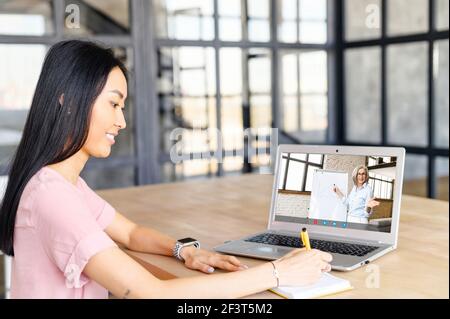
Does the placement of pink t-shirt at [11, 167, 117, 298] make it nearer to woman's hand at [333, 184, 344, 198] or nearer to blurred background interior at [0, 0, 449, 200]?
woman's hand at [333, 184, 344, 198]

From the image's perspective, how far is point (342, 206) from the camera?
1605 mm

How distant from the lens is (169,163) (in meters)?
3.58

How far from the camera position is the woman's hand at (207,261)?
1396 millimetres

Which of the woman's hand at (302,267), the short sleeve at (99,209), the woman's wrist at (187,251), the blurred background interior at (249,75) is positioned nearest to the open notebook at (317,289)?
the woman's hand at (302,267)

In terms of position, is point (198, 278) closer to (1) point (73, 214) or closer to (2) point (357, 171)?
(1) point (73, 214)

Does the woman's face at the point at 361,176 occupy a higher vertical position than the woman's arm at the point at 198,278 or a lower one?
higher

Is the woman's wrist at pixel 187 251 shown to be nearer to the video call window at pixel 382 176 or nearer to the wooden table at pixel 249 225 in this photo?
the wooden table at pixel 249 225

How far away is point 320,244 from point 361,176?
0.67ft

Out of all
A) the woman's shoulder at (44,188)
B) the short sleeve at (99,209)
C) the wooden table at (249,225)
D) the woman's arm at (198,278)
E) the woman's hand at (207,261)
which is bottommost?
the wooden table at (249,225)

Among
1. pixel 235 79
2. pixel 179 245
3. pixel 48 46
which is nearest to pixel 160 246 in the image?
pixel 179 245
